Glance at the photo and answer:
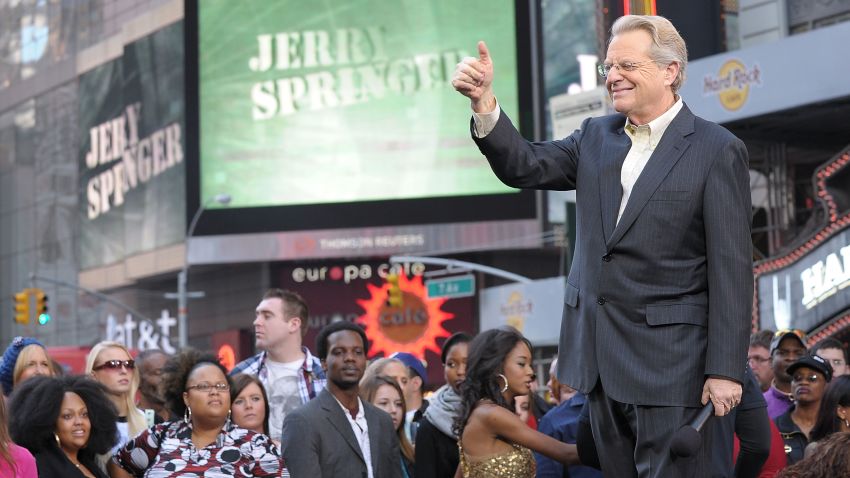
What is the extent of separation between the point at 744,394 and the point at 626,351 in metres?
0.74

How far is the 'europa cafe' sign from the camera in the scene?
20234mm

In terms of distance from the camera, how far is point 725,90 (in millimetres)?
24938

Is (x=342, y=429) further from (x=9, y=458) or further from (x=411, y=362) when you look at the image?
(x=411, y=362)

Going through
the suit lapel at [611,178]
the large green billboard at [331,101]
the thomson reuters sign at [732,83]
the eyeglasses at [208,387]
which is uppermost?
the large green billboard at [331,101]

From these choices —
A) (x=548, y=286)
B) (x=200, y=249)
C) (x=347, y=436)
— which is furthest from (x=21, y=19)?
(x=347, y=436)

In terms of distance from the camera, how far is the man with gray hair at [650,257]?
4.30 metres

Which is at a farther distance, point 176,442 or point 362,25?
point 362,25

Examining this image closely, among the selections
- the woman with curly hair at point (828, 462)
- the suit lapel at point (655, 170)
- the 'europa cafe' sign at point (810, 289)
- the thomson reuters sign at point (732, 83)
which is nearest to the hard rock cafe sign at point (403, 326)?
the thomson reuters sign at point (732, 83)

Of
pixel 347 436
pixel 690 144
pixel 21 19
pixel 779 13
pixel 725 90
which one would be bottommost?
pixel 347 436

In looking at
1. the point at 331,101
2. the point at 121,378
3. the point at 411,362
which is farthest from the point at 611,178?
the point at 331,101

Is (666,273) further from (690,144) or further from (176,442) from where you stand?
(176,442)

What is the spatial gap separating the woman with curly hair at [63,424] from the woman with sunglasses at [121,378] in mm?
1234

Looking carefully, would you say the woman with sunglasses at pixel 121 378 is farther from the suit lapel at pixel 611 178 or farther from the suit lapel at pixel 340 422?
the suit lapel at pixel 611 178

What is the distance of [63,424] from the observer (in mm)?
7758
